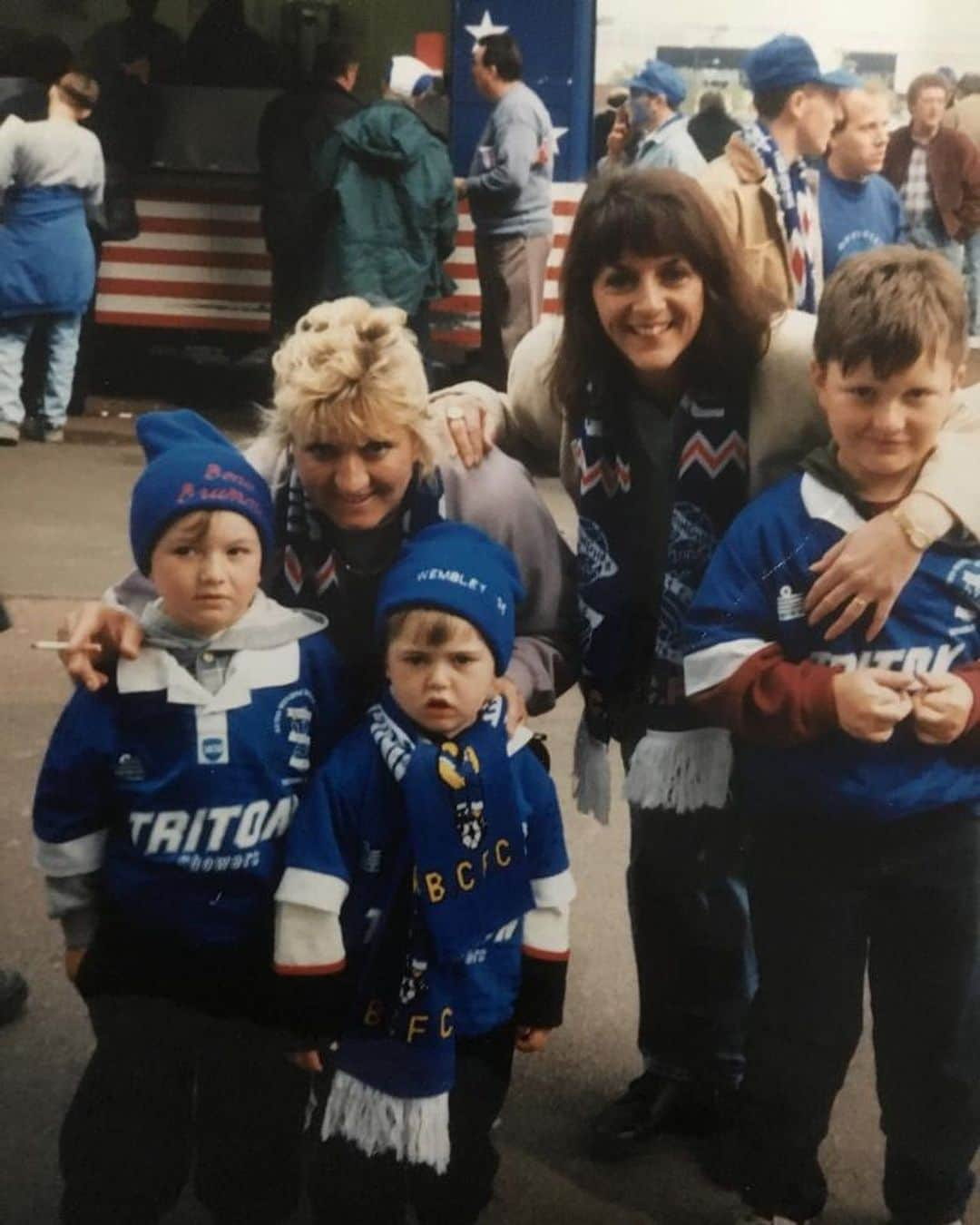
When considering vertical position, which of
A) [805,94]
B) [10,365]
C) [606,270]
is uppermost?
[805,94]

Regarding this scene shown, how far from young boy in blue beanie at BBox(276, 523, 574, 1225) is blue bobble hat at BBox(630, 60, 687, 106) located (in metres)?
0.35

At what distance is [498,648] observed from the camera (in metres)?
1.36

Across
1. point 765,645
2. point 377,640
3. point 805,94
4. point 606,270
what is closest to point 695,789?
point 765,645

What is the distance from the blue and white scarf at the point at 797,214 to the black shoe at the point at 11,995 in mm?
1155

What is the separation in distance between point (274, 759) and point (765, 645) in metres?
0.38

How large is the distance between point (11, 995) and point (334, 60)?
1105mm

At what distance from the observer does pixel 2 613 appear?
1753mm

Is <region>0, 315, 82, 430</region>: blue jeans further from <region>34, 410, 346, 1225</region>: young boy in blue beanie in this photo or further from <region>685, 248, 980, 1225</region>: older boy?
<region>685, 248, 980, 1225</region>: older boy

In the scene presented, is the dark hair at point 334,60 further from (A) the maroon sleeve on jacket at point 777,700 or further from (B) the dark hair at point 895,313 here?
(A) the maroon sleeve on jacket at point 777,700

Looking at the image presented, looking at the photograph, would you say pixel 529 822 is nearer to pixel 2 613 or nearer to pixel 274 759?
pixel 274 759

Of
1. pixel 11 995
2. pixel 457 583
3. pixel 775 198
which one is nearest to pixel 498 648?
pixel 457 583

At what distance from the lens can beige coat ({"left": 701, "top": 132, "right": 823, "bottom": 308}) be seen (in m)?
1.46

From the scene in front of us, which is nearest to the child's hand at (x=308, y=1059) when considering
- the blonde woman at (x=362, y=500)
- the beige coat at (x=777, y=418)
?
the blonde woman at (x=362, y=500)

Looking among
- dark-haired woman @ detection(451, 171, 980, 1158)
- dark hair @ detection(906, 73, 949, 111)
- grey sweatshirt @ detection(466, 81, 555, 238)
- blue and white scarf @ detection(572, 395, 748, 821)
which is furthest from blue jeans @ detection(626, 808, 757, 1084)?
dark hair @ detection(906, 73, 949, 111)
